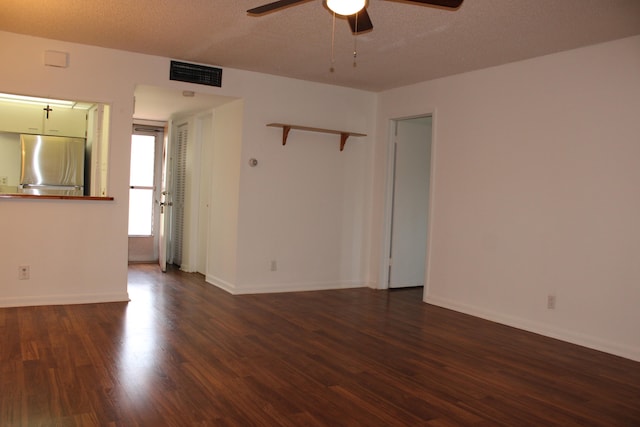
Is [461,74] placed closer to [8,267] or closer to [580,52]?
[580,52]

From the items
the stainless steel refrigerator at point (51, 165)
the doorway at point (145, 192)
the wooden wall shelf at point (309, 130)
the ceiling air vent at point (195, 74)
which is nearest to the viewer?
the ceiling air vent at point (195, 74)

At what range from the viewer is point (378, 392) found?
285 centimetres

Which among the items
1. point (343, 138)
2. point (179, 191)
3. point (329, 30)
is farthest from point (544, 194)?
point (179, 191)

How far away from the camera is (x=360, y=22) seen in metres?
2.82

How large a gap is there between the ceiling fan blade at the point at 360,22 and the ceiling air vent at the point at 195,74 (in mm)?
2596

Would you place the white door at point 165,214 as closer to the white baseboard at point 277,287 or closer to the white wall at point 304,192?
the white baseboard at point 277,287

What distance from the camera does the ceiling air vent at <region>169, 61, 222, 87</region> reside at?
5.00 m

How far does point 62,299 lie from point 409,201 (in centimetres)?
373

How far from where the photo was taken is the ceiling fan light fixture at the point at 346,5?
2.37 metres

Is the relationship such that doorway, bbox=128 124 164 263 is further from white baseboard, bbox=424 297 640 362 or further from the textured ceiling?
white baseboard, bbox=424 297 640 362

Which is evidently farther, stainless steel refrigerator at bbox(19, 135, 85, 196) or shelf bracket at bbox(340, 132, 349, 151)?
stainless steel refrigerator at bbox(19, 135, 85, 196)

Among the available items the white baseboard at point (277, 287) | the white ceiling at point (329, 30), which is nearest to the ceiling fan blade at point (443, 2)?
the white ceiling at point (329, 30)

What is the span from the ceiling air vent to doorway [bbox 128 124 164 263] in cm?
281

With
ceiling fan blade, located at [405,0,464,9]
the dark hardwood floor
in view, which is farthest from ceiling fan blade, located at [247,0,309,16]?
the dark hardwood floor
